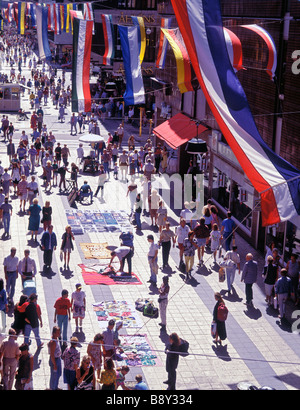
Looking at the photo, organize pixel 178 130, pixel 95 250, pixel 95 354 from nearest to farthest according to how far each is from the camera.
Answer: pixel 95 354 < pixel 95 250 < pixel 178 130

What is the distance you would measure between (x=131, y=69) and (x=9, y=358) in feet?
35.0

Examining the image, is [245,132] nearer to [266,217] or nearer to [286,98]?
[266,217]

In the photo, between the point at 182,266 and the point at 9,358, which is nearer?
the point at 9,358

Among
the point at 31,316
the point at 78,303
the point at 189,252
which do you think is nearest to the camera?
the point at 31,316

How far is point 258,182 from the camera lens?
463 inches

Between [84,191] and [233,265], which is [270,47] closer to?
[233,265]

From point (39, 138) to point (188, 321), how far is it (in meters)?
19.5

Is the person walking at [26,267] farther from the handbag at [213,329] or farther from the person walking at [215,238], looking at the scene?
the person walking at [215,238]

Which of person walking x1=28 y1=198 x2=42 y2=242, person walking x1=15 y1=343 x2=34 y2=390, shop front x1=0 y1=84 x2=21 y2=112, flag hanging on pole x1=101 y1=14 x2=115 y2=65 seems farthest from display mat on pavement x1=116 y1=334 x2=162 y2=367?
shop front x1=0 y1=84 x2=21 y2=112

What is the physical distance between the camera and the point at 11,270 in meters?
16.7

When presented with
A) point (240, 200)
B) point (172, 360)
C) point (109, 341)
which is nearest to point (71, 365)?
point (109, 341)

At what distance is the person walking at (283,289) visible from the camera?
16.8 metres

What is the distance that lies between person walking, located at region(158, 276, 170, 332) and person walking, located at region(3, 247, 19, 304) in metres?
3.62
